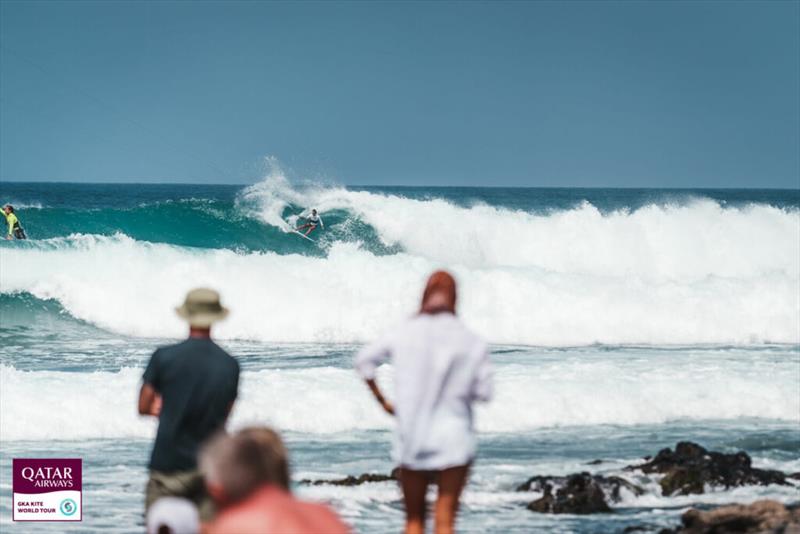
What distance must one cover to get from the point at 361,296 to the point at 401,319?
1.00 metres

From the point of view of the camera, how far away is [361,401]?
38.0ft

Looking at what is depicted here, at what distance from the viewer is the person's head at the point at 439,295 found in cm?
504

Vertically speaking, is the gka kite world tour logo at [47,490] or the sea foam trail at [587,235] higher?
the sea foam trail at [587,235]

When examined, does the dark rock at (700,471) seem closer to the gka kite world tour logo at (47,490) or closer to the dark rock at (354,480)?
the dark rock at (354,480)

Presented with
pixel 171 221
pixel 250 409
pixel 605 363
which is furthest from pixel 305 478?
pixel 171 221

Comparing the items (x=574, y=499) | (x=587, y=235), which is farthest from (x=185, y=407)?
(x=587, y=235)

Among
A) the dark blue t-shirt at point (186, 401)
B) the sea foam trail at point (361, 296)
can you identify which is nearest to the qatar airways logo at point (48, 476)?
the dark blue t-shirt at point (186, 401)

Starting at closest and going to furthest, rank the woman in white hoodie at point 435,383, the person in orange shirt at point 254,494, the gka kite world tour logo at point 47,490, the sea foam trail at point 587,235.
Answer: the person in orange shirt at point 254,494 → the woman in white hoodie at point 435,383 → the gka kite world tour logo at point 47,490 → the sea foam trail at point 587,235

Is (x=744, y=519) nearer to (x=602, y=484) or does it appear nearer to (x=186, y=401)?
(x=602, y=484)

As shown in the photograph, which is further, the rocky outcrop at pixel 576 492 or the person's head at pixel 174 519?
the rocky outcrop at pixel 576 492

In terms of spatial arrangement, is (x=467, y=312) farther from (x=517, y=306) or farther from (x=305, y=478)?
(x=305, y=478)

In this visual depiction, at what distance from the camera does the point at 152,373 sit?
15.5ft

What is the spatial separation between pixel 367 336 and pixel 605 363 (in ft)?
19.4

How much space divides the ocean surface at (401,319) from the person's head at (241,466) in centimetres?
483
